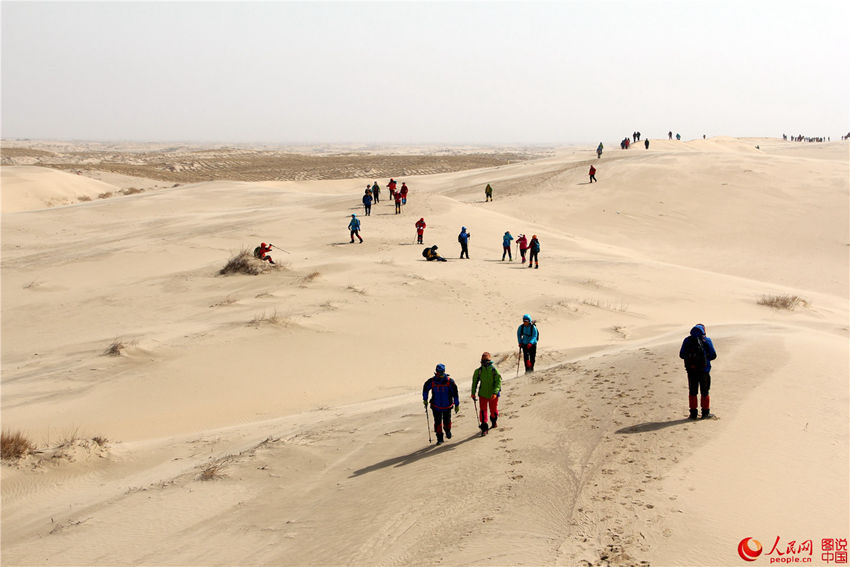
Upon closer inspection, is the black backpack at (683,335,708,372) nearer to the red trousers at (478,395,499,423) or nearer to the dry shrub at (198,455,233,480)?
the red trousers at (478,395,499,423)

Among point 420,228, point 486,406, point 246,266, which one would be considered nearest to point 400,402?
point 486,406

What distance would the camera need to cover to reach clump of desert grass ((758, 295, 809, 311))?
1914 centimetres

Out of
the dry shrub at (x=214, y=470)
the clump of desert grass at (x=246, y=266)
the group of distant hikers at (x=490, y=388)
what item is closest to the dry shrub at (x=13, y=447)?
the dry shrub at (x=214, y=470)

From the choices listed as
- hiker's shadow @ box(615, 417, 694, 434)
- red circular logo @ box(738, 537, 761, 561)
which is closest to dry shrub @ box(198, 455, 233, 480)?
hiker's shadow @ box(615, 417, 694, 434)

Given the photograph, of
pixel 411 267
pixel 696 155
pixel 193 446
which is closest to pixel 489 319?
pixel 411 267

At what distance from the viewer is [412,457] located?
8.71 metres

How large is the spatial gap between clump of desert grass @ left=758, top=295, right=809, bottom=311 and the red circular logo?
15.5m

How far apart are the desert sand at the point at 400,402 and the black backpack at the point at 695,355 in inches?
27.8

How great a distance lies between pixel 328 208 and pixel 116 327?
17.5 metres

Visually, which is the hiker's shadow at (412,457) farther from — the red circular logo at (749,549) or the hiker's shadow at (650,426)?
the red circular logo at (749,549)

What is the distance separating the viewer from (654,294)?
813 inches

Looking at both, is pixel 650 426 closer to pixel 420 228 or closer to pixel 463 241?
pixel 463 241

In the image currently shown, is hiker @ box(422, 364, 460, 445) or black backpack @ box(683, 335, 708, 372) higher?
black backpack @ box(683, 335, 708, 372)

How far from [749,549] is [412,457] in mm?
4336
